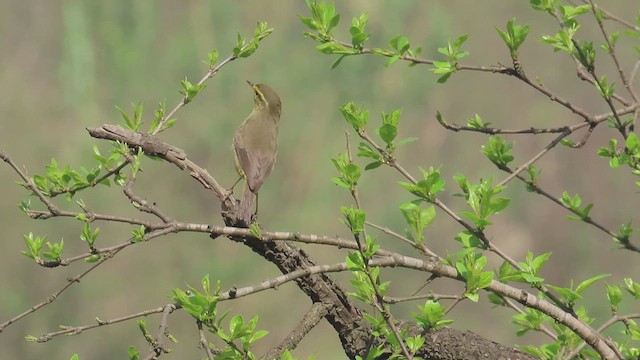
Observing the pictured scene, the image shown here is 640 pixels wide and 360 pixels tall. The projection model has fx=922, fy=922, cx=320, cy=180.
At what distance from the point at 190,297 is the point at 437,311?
569mm

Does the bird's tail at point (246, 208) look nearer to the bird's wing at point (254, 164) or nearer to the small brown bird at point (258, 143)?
the small brown bird at point (258, 143)

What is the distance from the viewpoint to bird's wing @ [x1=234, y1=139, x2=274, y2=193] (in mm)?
3769

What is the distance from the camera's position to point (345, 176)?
7.30 ft

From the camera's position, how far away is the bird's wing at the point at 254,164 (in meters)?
3.77

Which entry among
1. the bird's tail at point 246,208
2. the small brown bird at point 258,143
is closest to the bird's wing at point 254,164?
the small brown bird at point 258,143

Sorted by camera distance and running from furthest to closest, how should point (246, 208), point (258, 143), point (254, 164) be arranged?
point (258, 143) → point (254, 164) → point (246, 208)

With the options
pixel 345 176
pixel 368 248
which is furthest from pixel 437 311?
pixel 345 176

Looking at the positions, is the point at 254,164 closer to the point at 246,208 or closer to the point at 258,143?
the point at 258,143

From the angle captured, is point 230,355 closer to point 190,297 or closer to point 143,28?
point 190,297

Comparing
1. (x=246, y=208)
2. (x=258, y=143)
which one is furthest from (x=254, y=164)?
(x=246, y=208)

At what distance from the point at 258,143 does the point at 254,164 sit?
7.5 inches

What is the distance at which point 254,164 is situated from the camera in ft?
12.7

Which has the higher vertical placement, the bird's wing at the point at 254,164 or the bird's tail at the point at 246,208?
the bird's wing at the point at 254,164

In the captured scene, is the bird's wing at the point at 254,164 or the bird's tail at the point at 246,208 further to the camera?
the bird's wing at the point at 254,164
